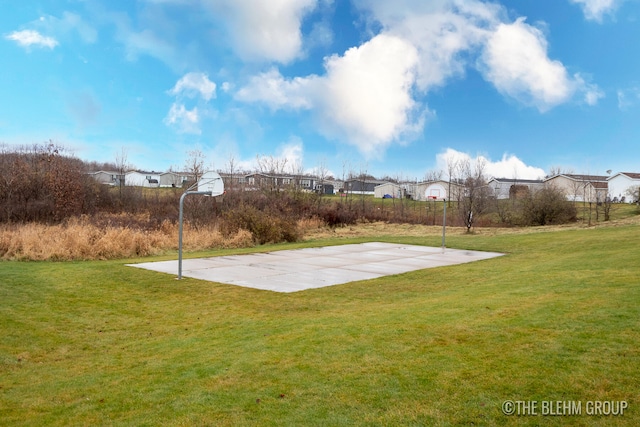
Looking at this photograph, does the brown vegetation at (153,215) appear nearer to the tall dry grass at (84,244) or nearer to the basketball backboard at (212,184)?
the tall dry grass at (84,244)

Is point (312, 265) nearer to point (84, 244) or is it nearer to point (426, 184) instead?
point (84, 244)

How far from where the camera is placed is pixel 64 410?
15.3ft

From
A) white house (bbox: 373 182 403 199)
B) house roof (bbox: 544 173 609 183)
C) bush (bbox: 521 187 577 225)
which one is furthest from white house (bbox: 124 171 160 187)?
bush (bbox: 521 187 577 225)

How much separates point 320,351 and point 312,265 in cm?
834

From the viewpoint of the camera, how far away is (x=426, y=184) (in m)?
65.0

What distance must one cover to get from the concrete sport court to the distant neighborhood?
4.17m

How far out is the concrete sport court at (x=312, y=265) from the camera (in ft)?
38.0

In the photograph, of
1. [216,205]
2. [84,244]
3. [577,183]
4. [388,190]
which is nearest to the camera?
[84,244]

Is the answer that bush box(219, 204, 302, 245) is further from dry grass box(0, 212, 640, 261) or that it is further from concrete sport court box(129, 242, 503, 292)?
concrete sport court box(129, 242, 503, 292)

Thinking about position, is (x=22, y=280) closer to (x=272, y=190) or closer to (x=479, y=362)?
(x=479, y=362)

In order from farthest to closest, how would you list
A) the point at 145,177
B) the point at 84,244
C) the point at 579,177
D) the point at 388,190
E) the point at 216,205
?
the point at 388,190 → the point at 145,177 → the point at 579,177 → the point at 216,205 → the point at 84,244

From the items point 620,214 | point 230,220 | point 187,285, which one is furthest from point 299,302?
point 620,214

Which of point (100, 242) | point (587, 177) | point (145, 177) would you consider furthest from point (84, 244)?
point (145, 177)

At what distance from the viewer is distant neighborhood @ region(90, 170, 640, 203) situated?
34750mm
